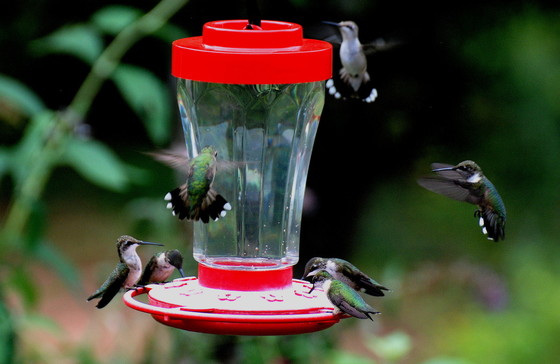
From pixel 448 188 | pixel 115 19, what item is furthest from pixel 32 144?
pixel 448 188

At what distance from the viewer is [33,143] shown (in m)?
3.75

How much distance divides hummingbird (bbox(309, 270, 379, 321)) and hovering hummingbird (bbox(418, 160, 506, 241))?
1.65 feet

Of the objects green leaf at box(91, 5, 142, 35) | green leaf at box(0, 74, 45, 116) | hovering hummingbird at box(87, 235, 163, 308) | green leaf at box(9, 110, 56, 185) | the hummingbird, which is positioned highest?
green leaf at box(91, 5, 142, 35)

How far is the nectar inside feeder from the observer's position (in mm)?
2629

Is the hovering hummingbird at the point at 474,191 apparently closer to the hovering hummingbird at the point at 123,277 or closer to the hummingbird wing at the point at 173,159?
the hummingbird wing at the point at 173,159

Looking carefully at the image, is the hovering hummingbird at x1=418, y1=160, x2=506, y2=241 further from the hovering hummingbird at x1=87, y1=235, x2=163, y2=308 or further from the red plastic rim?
the hovering hummingbird at x1=87, y1=235, x2=163, y2=308

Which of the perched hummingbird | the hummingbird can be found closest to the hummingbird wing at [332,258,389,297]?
the hummingbird

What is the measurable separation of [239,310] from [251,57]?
26.3 inches

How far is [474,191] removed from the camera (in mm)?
3184

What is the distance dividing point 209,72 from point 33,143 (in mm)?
1346

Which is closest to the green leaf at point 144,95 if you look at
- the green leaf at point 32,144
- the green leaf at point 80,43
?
the green leaf at point 80,43

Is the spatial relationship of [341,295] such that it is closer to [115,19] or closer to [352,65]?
[352,65]

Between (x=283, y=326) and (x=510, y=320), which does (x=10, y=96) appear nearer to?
(x=283, y=326)

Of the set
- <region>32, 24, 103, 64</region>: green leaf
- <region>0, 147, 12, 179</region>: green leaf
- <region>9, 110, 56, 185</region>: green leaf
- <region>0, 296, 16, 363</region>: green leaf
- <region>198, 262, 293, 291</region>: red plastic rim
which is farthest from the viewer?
<region>32, 24, 103, 64</region>: green leaf
